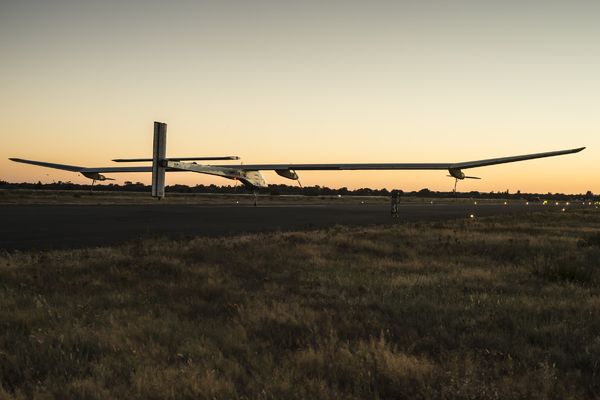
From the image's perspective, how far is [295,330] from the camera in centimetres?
481

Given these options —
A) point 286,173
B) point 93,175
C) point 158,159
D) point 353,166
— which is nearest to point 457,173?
point 353,166

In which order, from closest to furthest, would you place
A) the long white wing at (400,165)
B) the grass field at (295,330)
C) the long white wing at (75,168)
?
the grass field at (295,330) → the long white wing at (400,165) → the long white wing at (75,168)

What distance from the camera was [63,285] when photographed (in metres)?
6.79

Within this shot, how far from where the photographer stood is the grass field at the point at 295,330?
3449mm

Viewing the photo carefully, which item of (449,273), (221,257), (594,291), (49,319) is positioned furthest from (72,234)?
(594,291)

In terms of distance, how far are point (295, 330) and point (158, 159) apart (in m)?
23.5

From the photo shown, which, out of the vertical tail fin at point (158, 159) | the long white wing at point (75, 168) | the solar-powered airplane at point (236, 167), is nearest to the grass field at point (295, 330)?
the solar-powered airplane at point (236, 167)

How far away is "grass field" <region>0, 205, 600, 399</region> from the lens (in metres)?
3.45

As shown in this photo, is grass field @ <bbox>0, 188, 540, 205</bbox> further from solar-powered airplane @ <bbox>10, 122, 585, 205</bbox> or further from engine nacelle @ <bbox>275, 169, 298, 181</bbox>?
engine nacelle @ <bbox>275, 169, 298, 181</bbox>

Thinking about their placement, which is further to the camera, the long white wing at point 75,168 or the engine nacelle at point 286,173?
the engine nacelle at point 286,173

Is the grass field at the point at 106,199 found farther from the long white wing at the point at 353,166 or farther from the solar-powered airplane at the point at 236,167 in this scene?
the solar-powered airplane at the point at 236,167

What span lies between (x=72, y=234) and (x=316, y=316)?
45.6 feet

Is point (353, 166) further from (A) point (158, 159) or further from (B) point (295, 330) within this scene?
(B) point (295, 330)

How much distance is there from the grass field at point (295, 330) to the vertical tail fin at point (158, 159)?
17.1m
